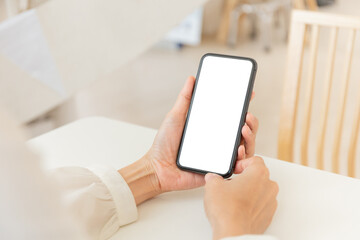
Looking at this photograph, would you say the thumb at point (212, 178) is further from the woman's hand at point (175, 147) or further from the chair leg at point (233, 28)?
the chair leg at point (233, 28)

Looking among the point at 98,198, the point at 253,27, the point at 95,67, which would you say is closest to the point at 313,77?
the point at 98,198

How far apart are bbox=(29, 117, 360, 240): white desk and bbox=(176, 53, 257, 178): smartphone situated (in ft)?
0.17

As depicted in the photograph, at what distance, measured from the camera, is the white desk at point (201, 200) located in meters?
0.55

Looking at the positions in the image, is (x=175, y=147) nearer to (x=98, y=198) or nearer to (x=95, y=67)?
(x=98, y=198)

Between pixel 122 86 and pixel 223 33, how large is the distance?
3.62ft

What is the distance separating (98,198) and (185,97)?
20cm

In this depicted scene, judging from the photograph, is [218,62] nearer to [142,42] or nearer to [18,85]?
[18,85]

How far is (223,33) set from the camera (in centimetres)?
337

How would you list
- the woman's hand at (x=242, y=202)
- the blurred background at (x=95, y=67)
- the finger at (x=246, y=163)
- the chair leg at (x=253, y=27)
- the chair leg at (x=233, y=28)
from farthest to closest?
1. the chair leg at (x=253, y=27)
2. the chair leg at (x=233, y=28)
3. the blurred background at (x=95, y=67)
4. the finger at (x=246, y=163)
5. the woman's hand at (x=242, y=202)

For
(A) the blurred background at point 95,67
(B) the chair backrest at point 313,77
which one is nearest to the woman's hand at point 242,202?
→ (B) the chair backrest at point 313,77

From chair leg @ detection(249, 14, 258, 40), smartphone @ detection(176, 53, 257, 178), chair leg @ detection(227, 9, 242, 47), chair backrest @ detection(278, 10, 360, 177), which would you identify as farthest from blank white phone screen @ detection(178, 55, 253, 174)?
chair leg @ detection(249, 14, 258, 40)

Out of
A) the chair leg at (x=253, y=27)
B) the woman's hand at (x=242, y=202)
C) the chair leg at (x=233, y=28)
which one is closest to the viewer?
the woman's hand at (x=242, y=202)

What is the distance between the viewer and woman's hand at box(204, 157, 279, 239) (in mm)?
475

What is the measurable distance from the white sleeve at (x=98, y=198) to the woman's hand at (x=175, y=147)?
7cm
